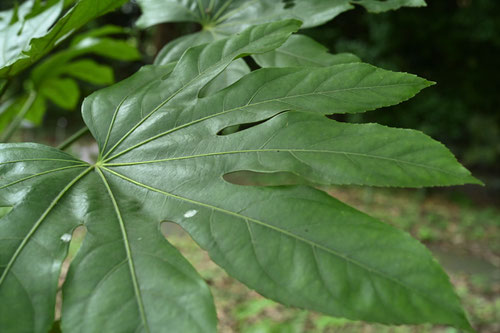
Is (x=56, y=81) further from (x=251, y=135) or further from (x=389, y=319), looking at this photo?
(x=389, y=319)

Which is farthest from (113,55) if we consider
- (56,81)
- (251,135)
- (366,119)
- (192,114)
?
(366,119)

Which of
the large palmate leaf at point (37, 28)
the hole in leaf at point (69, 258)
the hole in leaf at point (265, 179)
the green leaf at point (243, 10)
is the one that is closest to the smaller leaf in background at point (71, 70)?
the large palmate leaf at point (37, 28)

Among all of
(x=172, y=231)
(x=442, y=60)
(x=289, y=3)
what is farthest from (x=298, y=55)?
(x=442, y=60)

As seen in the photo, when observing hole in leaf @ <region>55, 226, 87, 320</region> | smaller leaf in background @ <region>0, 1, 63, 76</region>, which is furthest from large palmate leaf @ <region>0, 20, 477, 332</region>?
hole in leaf @ <region>55, 226, 87, 320</region>

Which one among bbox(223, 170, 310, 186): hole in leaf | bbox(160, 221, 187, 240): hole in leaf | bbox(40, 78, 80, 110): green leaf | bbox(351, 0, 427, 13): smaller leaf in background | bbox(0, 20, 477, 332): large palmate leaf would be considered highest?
bbox(351, 0, 427, 13): smaller leaf in background

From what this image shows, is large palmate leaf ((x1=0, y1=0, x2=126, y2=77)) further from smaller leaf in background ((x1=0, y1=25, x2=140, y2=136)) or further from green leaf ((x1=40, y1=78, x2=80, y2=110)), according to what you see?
green leaf ((x1=40, y1=78, x2=80, y2=110))

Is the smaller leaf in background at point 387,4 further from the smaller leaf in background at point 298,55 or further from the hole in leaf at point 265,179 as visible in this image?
the hole in leaf at point 265,179

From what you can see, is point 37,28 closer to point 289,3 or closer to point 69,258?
point 289,3
